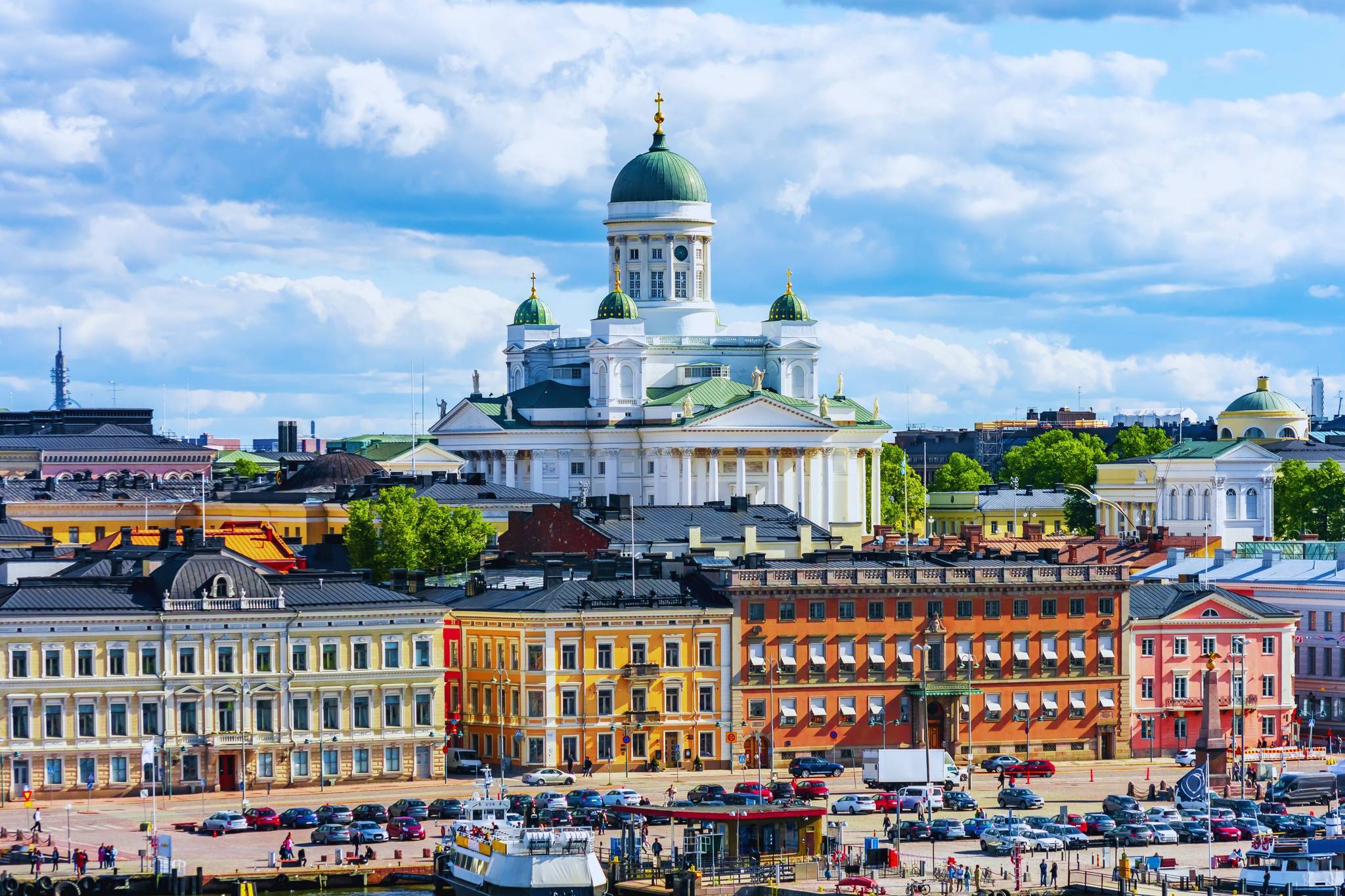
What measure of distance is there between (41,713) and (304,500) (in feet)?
244

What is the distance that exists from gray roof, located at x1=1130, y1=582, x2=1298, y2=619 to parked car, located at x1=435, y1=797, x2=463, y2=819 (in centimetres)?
3440

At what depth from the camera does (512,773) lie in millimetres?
115188

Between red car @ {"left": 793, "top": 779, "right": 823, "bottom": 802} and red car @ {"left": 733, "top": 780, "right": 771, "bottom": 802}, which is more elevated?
red car @ {"left": 733, "top": 780, "right": 771, "bottom": 802}

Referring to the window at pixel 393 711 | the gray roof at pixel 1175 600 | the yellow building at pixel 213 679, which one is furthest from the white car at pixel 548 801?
the gray roof at pixel 1175 600

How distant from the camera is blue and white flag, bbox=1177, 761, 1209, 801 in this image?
338ft

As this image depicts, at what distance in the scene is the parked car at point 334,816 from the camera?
99250mm

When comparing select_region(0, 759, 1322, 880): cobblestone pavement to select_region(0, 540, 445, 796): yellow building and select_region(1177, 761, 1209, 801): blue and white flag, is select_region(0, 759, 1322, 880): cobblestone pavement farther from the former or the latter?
select_region(1177, 761, 1209, 801): blue and white flag

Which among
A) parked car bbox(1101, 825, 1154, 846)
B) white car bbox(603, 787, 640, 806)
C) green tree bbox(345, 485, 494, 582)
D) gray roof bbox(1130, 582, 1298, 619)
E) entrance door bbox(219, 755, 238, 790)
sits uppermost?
green tree bbox(345, 485, 494, 582)

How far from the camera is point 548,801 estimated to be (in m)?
103

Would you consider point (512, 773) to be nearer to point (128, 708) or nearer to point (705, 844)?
point (128, 708)

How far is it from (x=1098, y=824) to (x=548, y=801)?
16889 millimetres

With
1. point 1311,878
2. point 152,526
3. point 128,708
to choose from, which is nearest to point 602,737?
point 128,708

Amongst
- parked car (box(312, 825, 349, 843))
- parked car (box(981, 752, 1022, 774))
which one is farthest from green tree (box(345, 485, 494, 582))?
parked car (box(312, 825, 349, 843))

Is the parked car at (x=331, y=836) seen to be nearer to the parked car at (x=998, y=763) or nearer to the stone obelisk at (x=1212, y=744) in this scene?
the parked car at (x=998, y=763)
